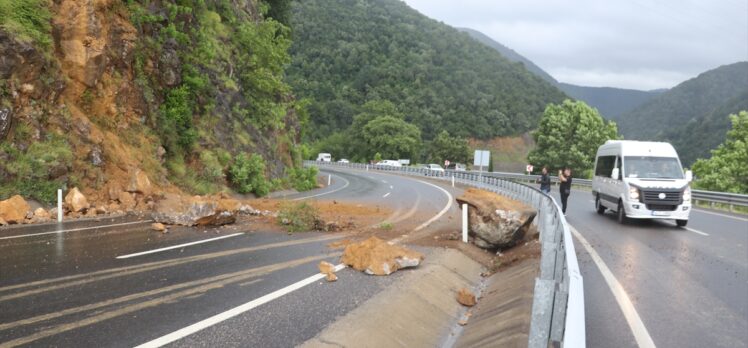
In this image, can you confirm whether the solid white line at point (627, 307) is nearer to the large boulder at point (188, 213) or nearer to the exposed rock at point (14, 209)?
the large boulder at point (188, 213)

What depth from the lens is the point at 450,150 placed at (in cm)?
10000

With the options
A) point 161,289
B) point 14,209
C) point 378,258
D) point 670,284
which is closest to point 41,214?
point 14,209

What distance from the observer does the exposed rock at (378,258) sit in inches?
367

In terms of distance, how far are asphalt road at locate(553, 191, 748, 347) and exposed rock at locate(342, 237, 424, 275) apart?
3.15 m

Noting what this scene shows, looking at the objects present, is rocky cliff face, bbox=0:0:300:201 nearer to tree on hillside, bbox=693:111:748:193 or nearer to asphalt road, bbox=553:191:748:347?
asphalt road, bbox=553:191:748:347

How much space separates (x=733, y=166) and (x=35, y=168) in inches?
2145

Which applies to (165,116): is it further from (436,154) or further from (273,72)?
(436,154)

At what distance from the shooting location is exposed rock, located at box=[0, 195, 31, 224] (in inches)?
523

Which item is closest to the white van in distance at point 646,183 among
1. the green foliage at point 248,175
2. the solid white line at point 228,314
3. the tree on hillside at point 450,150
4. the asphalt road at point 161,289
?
the asphalt road at point 161,289

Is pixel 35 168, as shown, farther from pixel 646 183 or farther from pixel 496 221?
pixel 646 183

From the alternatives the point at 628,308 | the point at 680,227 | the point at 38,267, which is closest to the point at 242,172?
the point at 38,267

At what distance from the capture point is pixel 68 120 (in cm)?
1719

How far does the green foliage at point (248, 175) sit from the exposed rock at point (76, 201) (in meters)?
8.87

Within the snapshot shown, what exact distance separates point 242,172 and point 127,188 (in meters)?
6.98
